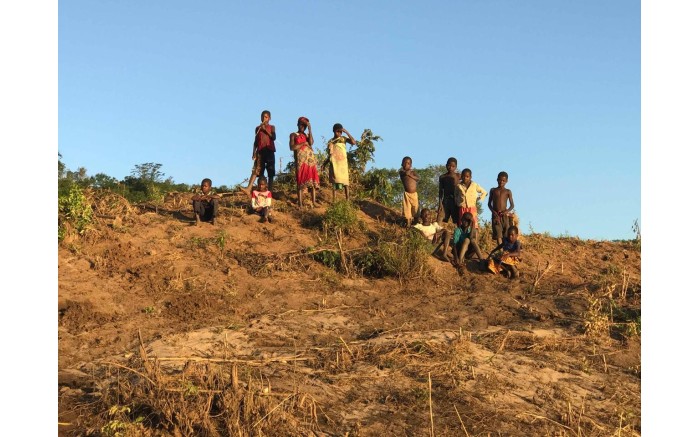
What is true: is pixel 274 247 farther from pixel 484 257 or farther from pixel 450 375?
pixel 450 375

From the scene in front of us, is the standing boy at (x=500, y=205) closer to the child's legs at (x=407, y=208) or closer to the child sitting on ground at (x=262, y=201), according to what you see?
the child's legs at (x=407, y=208)

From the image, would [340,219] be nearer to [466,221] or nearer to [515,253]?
[466,221]

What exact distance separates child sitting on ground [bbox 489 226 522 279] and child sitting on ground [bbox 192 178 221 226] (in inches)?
154

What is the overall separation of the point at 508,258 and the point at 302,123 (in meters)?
3.84

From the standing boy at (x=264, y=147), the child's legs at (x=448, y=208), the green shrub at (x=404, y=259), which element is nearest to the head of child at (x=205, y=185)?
the standing boy at (x=264, y=147)

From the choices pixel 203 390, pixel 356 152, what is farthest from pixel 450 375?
pixel 356 152

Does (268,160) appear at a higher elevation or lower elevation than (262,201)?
higher

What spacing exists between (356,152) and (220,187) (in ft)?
8.05

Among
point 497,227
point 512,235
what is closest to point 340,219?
point 497,227

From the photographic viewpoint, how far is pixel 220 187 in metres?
13.5

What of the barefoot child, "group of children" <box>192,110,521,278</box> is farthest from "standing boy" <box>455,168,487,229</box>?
the barefoot child

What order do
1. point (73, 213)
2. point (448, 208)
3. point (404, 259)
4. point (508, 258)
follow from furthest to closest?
1. point (448, 208)
2. point (508, 258)
3. point (404, 259)
4. point (73, 213)

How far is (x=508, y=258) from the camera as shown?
402 inches

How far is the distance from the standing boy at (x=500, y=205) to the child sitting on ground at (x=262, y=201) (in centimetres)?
321
